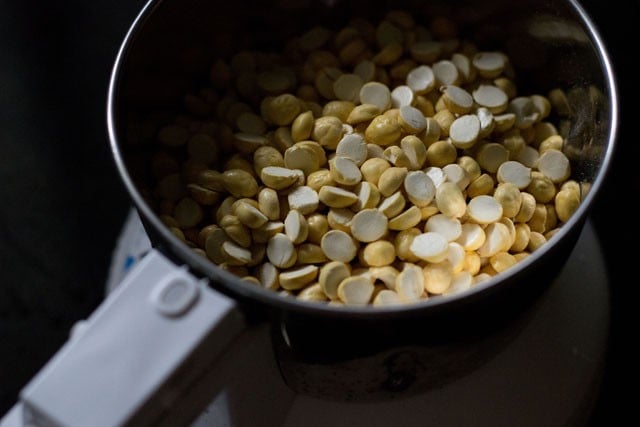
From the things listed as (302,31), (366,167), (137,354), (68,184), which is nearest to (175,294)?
(137,354)

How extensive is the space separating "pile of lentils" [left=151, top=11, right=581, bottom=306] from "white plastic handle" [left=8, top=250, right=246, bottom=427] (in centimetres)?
17

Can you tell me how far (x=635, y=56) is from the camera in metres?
1.07

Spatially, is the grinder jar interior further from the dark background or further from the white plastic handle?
the dark background

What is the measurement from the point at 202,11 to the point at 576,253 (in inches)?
16.2

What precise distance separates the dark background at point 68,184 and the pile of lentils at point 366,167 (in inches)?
15.4

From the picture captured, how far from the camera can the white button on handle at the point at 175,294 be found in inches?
16.2

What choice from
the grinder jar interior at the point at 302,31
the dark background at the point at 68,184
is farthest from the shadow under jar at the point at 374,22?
the dark background at the point at 68,184

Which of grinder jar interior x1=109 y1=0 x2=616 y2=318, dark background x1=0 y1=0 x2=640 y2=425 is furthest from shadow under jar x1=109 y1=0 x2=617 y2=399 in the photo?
dark background x1=0 y1=0 x2=640 y2=425

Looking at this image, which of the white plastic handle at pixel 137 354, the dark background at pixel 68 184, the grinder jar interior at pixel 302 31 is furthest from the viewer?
the dark background at pixel 68 184

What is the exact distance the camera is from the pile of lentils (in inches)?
23.8

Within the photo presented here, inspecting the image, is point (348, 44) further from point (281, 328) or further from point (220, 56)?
point (281, 328)

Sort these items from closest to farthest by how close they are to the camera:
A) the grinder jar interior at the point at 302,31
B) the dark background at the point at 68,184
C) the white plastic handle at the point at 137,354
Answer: the white plastic handle at the point at 137,354 < the grinder jar interior at the point at 302,31 < the dark background at the point at 68,184

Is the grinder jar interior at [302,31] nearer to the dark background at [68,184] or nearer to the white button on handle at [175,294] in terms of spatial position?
the white button on handle at [175,294]

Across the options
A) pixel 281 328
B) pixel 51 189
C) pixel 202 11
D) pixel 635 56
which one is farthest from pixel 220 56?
pixel 635 56
